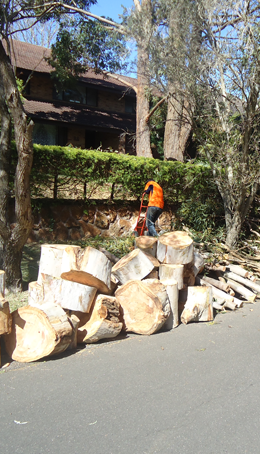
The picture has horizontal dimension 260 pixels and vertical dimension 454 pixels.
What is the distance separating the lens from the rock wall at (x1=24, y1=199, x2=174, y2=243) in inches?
337

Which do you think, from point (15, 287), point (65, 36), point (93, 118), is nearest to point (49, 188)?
point (15, 287)

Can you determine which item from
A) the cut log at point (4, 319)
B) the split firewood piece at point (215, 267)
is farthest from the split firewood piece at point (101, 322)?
the split firewood piece at point (215, 267)

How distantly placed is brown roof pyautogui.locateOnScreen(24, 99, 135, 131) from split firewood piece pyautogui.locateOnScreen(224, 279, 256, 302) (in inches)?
504

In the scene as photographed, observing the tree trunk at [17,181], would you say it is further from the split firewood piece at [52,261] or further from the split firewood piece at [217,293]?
the split firewood piece at [217,293]

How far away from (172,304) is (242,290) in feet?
6.41

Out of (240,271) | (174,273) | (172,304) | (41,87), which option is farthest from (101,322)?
(41,87)

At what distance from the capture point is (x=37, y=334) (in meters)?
3.86

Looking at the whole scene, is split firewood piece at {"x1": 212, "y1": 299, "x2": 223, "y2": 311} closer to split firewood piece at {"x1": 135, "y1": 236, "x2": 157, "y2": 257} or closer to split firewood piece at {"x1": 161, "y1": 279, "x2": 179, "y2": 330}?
split firewood piece at {"x1": 161, "y1": 279, "x2": 179, "y2": 330}

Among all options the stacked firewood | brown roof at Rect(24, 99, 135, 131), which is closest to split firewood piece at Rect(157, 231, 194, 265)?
the stacked firewood

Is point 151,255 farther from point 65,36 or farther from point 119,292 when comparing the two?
point 65,36

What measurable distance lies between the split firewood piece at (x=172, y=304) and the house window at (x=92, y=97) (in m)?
18.3

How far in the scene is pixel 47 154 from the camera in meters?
8.33

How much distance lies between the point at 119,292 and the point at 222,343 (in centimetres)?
150

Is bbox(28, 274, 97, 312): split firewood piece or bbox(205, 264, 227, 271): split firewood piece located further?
bbox(205, 264, 227, 271): split firewood piece
